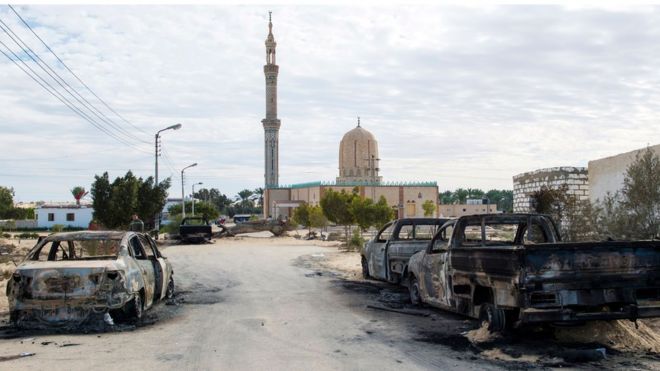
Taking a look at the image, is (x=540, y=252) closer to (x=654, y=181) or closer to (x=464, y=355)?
(x=464, y=355)

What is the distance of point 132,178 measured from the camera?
34500 mm

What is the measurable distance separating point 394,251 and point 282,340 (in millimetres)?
6625

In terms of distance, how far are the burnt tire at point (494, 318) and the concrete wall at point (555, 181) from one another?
15.7 meters

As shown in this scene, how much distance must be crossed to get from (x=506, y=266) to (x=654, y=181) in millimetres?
8375

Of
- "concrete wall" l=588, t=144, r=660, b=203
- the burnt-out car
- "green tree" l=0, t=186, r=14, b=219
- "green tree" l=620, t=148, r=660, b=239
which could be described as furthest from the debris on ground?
"green tree" l=0, t=186, r=14, b=219

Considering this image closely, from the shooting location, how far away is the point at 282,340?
8852mm

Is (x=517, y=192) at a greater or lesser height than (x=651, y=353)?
greater

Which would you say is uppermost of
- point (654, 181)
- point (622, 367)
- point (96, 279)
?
point (654, 181)

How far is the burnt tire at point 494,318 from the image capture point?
8.65 metres

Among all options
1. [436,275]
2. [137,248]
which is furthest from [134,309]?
[436,275]

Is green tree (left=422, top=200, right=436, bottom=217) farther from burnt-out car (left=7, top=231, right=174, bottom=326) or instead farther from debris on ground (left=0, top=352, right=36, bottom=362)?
debris on ground (left=0, top=352, right=36, bottom=362)

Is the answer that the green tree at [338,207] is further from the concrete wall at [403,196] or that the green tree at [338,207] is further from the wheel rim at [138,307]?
the concrete wall at [403,196]

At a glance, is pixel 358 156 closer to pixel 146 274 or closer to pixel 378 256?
pixel 378 256

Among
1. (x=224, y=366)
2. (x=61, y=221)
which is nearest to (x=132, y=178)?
(x=224, y=366)
